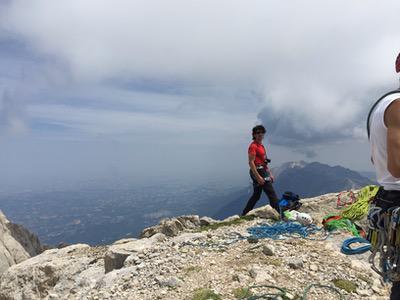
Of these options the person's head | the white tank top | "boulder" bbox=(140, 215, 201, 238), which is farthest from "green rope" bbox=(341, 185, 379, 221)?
the white tank top

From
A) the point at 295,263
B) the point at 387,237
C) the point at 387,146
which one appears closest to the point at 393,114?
the point at 387,146

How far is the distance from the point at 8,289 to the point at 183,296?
1092 centimetres

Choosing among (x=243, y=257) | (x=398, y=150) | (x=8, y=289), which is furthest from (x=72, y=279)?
(x=398, y=150)

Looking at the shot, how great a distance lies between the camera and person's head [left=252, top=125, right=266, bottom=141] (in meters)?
14.0

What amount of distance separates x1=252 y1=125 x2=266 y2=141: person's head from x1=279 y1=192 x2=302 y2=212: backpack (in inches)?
92.2

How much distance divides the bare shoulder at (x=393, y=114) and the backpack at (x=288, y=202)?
1023 centimetres

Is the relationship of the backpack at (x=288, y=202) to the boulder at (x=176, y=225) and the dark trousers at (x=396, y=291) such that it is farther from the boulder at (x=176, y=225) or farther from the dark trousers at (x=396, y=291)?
Answer: the dark trousers at (x=396, y=291)

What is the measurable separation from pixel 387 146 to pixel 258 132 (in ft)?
33.6

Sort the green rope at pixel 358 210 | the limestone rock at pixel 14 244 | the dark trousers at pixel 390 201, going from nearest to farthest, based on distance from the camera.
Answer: the dark trousers at pixel 390 201 → the green rope at pixel 358 210 → the limestone rock at pixel 14 244

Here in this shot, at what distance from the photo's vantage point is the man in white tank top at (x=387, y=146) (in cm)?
383

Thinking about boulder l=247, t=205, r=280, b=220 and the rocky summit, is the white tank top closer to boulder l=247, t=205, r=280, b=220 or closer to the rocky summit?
the rocky summit

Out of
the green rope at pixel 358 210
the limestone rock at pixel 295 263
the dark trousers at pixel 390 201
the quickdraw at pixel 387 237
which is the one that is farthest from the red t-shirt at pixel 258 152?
the dark trousers at pixel 390 201

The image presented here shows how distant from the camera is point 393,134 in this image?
3.81 metres

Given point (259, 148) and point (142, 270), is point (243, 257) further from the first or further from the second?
point (259, 148)
